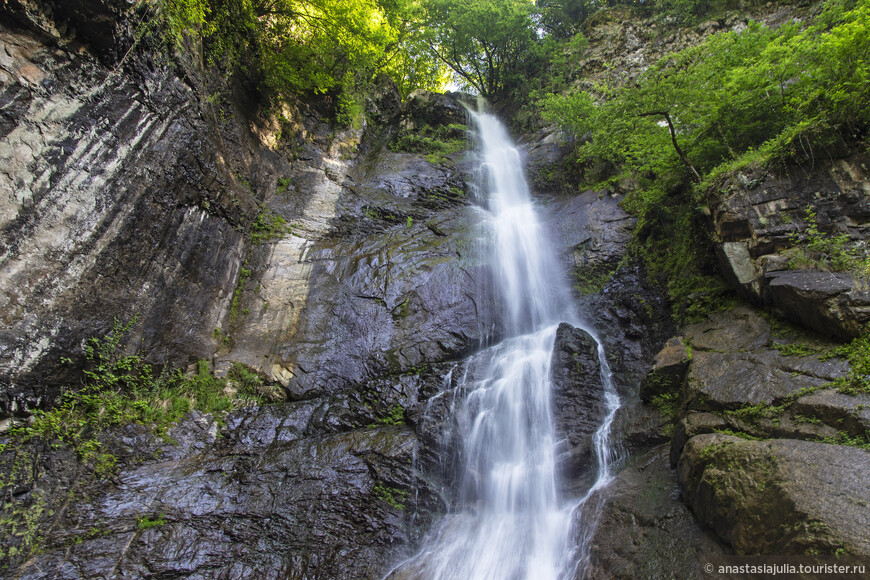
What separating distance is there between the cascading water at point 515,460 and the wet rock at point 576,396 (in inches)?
6.4

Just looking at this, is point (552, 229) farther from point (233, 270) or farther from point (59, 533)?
point (59, 533)

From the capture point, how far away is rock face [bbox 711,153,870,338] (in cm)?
452

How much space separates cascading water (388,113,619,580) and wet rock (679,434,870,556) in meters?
1.58

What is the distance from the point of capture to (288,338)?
8.24 metres

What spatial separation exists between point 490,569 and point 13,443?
6.26 m

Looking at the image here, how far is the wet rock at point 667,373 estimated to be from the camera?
5609 mm

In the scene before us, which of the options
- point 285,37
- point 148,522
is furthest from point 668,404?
point 285,37

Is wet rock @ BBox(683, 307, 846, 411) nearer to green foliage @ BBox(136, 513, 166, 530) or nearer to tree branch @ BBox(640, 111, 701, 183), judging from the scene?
tree branch @ BBox(640, 111, 701, 183)

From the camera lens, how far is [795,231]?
5457mm

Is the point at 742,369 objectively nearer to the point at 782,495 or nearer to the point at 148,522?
the point at 782,495

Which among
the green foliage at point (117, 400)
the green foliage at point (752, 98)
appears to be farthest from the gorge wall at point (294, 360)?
the green foliage at point (752, 98)

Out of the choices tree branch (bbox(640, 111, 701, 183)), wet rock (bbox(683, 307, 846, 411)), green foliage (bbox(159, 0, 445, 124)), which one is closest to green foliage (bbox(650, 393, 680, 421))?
wet rock (bbox(683, 307, 846, 411))

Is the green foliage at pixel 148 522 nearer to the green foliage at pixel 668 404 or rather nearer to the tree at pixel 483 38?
the green foliage at pixel 668 404

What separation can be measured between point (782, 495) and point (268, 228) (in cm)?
1022
